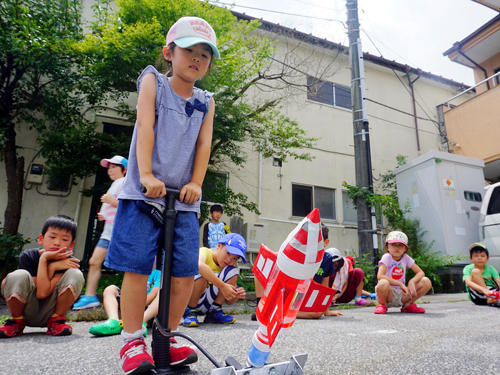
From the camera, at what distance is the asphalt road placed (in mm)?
1257

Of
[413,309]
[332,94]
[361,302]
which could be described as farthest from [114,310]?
[332,94]

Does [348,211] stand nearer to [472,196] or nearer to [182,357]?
[472,196]

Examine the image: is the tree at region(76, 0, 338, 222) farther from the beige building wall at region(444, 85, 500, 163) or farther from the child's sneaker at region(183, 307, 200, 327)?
the beige building wall at region(444, 85, 500, 163)

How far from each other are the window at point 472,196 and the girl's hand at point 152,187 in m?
7.89

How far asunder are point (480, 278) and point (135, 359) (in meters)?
4.41

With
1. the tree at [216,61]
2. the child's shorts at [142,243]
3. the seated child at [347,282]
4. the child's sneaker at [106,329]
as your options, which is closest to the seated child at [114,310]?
the child's sneaker at [106,329]

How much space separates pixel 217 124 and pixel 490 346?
4.71m

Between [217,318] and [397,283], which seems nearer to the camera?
[217,318]

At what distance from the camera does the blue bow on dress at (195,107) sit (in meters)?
1.41

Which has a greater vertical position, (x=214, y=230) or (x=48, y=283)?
(x=214, y=230)

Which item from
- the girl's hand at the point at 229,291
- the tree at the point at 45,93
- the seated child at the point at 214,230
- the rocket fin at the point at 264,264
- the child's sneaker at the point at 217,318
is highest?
the tree at the point at 45,93

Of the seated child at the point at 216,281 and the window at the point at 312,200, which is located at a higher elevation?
the window at the point at 312,200

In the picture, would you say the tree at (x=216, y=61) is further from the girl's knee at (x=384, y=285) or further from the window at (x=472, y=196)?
the window at (x=472, y=196)

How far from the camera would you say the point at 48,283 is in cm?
213
